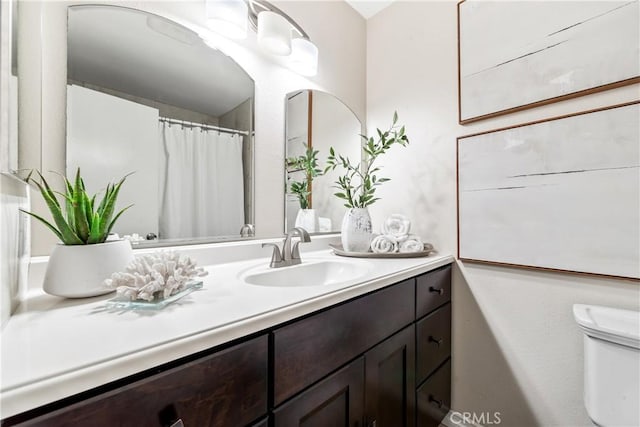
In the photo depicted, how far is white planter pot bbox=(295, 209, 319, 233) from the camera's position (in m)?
1.47

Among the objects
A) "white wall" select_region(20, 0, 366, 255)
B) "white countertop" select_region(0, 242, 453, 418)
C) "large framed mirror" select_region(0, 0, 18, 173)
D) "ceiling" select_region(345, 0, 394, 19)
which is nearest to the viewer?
"white countertop" select_region(0, 242, 453, 418)

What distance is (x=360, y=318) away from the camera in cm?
81

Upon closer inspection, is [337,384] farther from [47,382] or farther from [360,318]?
[47,382]

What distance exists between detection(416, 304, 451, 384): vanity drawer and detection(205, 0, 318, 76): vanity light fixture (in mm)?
1352

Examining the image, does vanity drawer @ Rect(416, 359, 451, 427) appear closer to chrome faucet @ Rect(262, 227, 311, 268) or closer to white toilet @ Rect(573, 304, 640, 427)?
white toilet @ Rect(573, 304, 640, 427)

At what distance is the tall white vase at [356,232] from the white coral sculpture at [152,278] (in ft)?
2.77

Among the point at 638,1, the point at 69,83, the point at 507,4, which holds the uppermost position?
the point at 507,4

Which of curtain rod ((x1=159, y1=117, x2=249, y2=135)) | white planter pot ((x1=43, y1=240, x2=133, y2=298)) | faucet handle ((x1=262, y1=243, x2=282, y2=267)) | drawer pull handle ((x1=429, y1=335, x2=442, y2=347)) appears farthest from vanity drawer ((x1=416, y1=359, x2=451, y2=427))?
curtain rod ((x1=159, y1=117, x2=249, y2=135))

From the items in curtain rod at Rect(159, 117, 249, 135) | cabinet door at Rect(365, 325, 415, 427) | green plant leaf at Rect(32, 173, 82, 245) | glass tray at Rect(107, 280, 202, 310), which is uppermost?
curtain rod at Rect(159, 117, 249, 135)

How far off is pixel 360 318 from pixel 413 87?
136 centimetres

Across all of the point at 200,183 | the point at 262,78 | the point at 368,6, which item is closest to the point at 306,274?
the point at 200,183

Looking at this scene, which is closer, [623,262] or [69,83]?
[69,83]

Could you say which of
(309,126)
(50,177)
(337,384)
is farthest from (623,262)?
(50,177)

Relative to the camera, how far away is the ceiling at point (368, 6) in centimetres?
169
